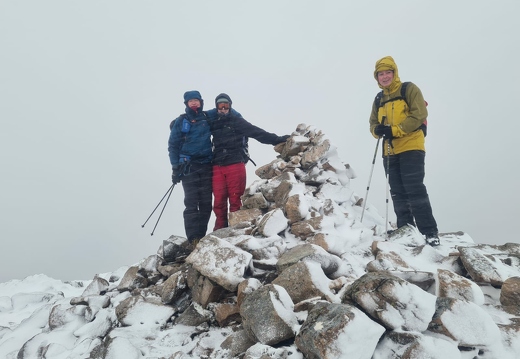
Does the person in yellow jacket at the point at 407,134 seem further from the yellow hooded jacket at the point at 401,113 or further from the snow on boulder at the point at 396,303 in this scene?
the snow on boulder at the point at 396,303

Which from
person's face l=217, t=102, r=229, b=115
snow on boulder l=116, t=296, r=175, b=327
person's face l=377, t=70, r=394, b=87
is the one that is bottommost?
snow on boulder l=116, t=296, r=175, b=327

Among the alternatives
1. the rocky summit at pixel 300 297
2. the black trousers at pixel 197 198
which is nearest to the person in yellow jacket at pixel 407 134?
the rocky summit at pixel 300 297

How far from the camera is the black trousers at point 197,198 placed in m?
7.93

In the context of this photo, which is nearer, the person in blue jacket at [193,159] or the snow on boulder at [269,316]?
the snow on boulder at [269,316]

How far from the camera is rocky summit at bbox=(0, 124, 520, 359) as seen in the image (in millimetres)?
3148

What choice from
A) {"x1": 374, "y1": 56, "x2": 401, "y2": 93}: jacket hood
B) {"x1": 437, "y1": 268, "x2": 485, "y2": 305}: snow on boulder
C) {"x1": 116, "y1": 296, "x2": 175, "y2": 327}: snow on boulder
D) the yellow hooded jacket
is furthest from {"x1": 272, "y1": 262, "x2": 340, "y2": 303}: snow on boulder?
{"x1": 374, "y1": 56, "x2": 401, "y2": 93}: jacket hood

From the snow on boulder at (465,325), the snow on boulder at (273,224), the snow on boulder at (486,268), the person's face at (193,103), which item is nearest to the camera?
the snow on boulder at (465,325)

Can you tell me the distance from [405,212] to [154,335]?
5.57 metres

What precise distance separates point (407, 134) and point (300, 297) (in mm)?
4094

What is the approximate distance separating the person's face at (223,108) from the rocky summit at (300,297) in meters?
2.31

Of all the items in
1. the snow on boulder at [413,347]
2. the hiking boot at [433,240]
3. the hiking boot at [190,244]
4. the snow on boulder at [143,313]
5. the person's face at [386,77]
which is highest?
the person's face at [386,77]

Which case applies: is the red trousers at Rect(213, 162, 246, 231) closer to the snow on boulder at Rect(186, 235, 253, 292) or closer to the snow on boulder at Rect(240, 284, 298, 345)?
the snow on boulder at Rect(186, 235, 253, 292)

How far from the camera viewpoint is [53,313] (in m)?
5.92

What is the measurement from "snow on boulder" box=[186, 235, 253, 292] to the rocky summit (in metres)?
0.02
